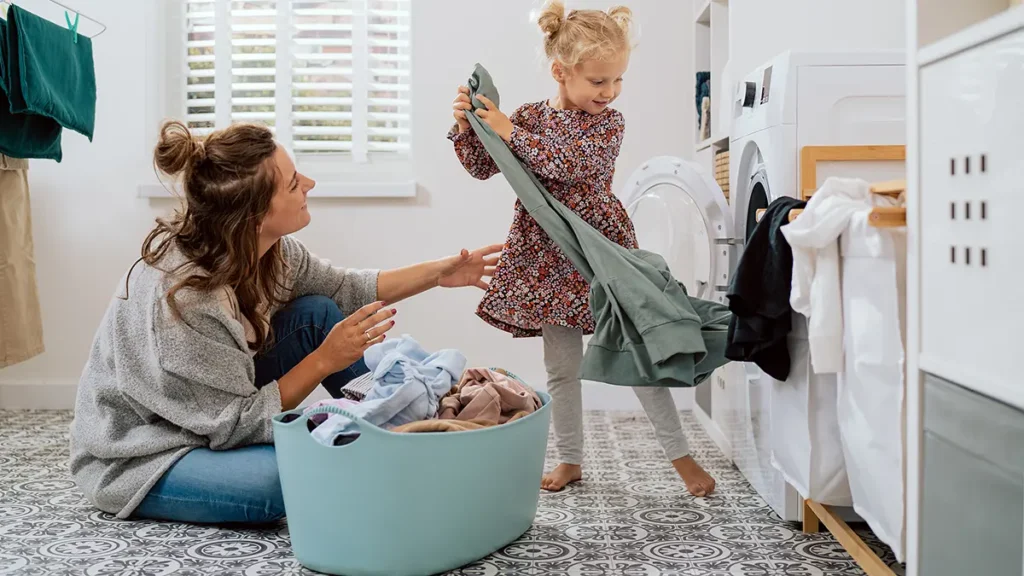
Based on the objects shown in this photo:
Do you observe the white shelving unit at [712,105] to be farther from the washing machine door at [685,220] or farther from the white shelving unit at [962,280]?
the white shelving unit at [962,280]

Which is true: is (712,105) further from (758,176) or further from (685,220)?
(758,176)

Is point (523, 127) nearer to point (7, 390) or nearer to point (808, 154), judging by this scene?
point (808, 154)

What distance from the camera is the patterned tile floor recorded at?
1.44 metres

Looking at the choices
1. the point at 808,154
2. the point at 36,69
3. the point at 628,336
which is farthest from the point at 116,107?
the point at 808,154

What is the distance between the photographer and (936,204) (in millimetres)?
1031

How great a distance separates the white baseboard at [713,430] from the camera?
7.18ft

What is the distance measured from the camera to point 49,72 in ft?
7.79

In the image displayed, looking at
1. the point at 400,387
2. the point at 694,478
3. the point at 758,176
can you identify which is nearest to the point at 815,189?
the point at 758,176

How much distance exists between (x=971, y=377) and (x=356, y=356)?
1059 mm

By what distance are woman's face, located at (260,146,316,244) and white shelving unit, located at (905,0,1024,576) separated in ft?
3.68

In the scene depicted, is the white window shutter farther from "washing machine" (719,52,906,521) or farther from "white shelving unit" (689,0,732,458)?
"washing machine" (719,52,906,521)

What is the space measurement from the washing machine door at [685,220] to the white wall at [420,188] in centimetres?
71

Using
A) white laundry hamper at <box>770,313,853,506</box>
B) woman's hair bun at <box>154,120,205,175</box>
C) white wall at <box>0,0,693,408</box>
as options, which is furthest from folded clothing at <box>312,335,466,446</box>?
white wall at <box>0,0,693,408</box>

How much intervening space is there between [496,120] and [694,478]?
870mm
